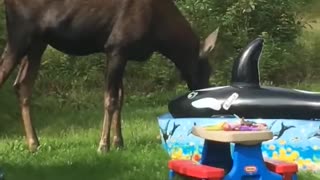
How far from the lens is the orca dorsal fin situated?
710 cm

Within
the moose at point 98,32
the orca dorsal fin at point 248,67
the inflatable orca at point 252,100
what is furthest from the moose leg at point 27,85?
the orca dorsal fin at point 248,67

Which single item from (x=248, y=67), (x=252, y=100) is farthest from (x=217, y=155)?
(x=248, y=67)

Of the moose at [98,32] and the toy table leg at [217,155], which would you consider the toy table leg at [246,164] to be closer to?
the toy table leg at [217,155]

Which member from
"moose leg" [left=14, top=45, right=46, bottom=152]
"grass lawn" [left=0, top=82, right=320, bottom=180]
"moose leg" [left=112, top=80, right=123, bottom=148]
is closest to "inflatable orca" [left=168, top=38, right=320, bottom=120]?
"grass lawn" [left=0, top=82, right=320, bottom=180]

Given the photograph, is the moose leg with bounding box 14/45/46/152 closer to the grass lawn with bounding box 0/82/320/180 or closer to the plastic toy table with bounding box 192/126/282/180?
the grass lawn with bounding box 0/82/320/180

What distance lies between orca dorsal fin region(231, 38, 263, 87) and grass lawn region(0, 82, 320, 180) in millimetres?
1016

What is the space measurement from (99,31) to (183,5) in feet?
27.5

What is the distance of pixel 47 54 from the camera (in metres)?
15.2

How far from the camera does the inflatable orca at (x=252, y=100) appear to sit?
710 cm

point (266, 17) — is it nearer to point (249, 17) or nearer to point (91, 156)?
point (249, 17)

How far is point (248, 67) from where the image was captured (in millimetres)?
7137

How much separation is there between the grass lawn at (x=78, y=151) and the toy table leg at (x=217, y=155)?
54cm

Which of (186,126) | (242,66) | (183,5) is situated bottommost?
(183,5)

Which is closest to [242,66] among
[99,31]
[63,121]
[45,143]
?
[99,31]
